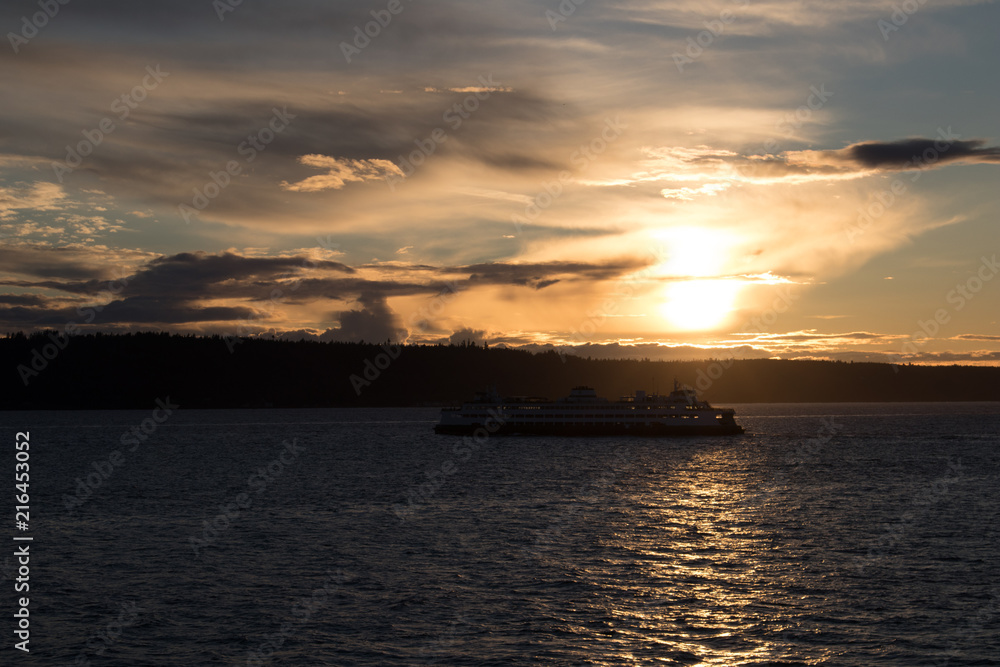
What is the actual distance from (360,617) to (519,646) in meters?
8.87

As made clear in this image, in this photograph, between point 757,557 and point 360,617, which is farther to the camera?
point 757,557

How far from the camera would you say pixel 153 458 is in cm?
13800

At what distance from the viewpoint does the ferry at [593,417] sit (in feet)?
584

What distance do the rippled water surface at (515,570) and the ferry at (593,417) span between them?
73527 millimetres

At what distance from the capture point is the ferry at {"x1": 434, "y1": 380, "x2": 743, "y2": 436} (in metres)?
178

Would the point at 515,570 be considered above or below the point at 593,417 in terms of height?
below

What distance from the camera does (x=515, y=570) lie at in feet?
158

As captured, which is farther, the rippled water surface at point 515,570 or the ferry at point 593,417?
the ferry at point 593,417

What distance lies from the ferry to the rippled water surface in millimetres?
73527

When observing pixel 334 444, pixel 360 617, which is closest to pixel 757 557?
pixel 360 617

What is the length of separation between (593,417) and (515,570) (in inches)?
5360

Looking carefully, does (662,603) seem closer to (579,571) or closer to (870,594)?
(579,571)

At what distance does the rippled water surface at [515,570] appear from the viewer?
34.6m

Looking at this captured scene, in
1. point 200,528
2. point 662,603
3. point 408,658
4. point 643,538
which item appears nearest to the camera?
point 408,658
